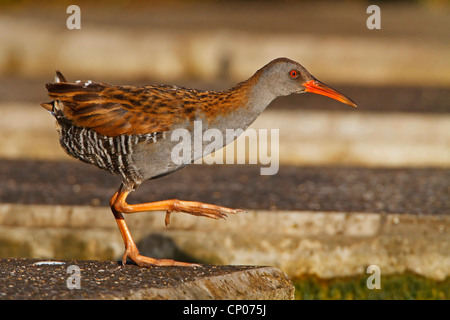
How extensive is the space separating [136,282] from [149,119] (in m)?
1.07

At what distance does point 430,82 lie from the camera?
12633mm

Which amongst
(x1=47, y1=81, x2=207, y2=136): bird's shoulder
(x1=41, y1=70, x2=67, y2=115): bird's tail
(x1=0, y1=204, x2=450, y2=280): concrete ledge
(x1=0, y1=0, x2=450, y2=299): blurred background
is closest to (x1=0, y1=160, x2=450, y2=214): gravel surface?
(x1=0, y1=0, x2=450, y2=299): blurred background

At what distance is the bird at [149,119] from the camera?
5066mm

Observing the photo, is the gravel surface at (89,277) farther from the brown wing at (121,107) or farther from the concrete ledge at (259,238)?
the concrete ledge at (259,238)

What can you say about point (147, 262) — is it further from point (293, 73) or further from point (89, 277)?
point (293, 73)

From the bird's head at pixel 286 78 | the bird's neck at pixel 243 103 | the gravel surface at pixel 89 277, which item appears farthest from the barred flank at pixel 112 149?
the bird's head at pixel 286 78

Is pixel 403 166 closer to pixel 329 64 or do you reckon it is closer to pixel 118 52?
pixel 329 64

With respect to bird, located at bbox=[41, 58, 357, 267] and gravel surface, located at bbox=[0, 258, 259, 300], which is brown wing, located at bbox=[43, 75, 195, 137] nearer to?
bird, located at bbox=[41, 58, 357, 267]

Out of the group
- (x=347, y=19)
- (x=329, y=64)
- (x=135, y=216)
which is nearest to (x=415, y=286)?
(x=135, y=216)

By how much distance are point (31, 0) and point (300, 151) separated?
37.3ft

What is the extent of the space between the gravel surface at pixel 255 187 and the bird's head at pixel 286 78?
1675 mm

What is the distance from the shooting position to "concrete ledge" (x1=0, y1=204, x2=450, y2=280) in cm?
616

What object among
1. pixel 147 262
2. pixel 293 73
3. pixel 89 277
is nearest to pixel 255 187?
pixel 293 73

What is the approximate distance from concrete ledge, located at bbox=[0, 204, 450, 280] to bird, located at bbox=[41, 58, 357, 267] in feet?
3.82
